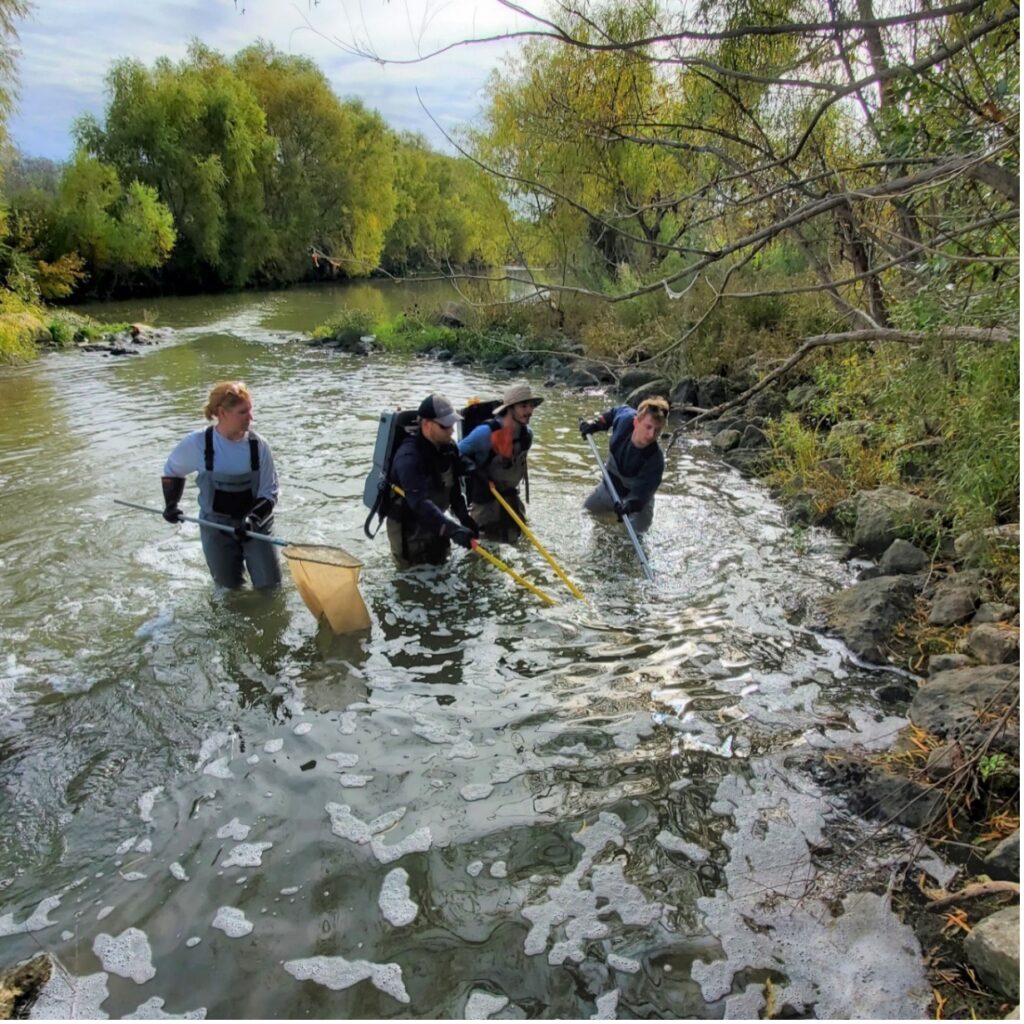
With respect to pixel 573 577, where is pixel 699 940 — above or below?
below

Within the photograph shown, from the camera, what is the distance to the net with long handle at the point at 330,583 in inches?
206

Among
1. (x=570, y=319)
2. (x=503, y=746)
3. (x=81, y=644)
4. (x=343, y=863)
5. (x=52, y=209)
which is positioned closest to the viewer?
(x=343, y=863)

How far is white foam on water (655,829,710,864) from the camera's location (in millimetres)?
3617

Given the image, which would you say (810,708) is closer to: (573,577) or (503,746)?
(503,746)

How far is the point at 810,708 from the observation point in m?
4.76

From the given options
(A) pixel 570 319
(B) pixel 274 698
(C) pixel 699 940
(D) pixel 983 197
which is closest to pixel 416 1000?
(C) pixel 699 940

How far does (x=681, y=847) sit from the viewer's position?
3684 millimetres

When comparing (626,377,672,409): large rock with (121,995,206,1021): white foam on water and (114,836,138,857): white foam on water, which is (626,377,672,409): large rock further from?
(121,995,206,1021): white foam on water

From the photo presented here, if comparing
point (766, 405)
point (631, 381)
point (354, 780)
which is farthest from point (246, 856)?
point (631, 381)

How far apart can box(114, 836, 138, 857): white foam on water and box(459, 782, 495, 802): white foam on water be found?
1693 millimetres

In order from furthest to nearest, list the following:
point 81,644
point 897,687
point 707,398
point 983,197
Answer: point 707,398
point 81,644
point 897,687
point 983,197

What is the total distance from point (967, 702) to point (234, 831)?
4.06 m

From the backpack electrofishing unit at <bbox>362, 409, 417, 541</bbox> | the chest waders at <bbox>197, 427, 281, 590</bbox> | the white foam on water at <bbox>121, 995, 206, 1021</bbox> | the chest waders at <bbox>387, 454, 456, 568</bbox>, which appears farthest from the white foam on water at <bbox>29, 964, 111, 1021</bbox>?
the chest waders at <bbox>387, 454, 456, 568</bbox>

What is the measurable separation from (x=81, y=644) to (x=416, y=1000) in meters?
4.10
